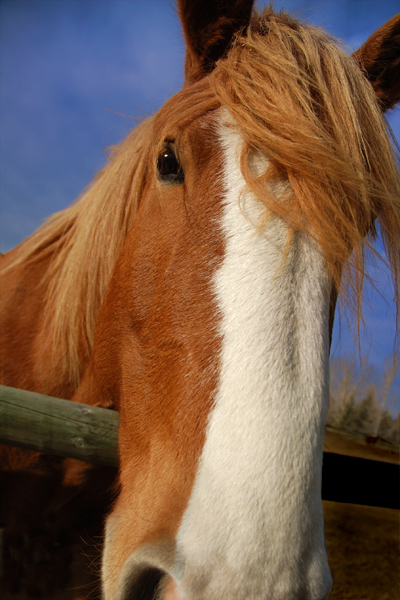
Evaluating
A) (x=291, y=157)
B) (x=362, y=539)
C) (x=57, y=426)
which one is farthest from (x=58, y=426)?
(x=362, y=539)

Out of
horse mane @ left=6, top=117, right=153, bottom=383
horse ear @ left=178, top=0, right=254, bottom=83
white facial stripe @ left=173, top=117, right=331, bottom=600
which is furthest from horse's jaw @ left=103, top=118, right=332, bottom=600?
horse ear @ left=178, top=0, right=254, bottom=83

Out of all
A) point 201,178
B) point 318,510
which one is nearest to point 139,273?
point 201,178

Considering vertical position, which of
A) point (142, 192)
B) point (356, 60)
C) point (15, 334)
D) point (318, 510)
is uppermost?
point (356, 60)

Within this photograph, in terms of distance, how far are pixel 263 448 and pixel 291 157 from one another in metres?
0.90

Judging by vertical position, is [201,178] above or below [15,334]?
above

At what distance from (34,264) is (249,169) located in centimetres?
158

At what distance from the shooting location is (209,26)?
1.76 m

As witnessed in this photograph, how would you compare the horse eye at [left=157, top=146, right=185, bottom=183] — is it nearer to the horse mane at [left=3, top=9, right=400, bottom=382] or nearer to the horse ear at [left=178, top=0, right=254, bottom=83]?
the horse mane at [left=3, top=9, right=400, bottom=382]

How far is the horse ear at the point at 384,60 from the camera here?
169cm

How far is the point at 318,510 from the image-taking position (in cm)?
92

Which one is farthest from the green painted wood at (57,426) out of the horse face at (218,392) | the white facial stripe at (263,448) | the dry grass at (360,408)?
the dry grass at (360,408)

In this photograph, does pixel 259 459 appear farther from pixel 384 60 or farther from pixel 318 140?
pixel 384 60

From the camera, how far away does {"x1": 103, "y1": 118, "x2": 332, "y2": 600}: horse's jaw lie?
2.73 feet

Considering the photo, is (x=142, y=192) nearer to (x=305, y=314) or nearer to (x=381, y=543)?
(x=305, y=314)
